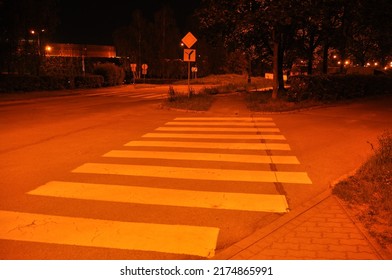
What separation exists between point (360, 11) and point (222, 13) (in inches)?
374

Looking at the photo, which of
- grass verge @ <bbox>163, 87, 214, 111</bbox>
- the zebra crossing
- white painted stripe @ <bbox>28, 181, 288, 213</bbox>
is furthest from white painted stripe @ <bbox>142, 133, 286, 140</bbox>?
grass verge @ <bbox>163, 87, 214, 111</bbox>

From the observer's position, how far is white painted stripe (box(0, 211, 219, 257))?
4750 mm

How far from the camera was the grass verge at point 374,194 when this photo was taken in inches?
197

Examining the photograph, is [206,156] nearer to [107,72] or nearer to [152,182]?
[152,182]

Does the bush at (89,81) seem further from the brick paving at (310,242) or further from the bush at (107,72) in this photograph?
the brick paving at (310,242)

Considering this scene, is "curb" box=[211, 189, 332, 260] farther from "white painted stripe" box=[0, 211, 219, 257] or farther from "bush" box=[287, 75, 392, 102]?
"bush" box=[287, 75, 392, 102]

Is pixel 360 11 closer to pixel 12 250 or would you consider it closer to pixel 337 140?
pixel 337 140

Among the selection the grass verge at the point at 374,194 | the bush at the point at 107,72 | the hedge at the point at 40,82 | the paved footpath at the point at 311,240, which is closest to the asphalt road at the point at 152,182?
the paved footpath at the point at 311,240

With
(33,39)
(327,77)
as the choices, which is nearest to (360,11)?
(327,77)

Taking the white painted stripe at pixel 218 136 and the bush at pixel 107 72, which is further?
the bush at pixel 107 72

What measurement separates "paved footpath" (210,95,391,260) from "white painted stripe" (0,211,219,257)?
0.45 m

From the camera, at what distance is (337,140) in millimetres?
11266

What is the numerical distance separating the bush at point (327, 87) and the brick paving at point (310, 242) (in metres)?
15.3
